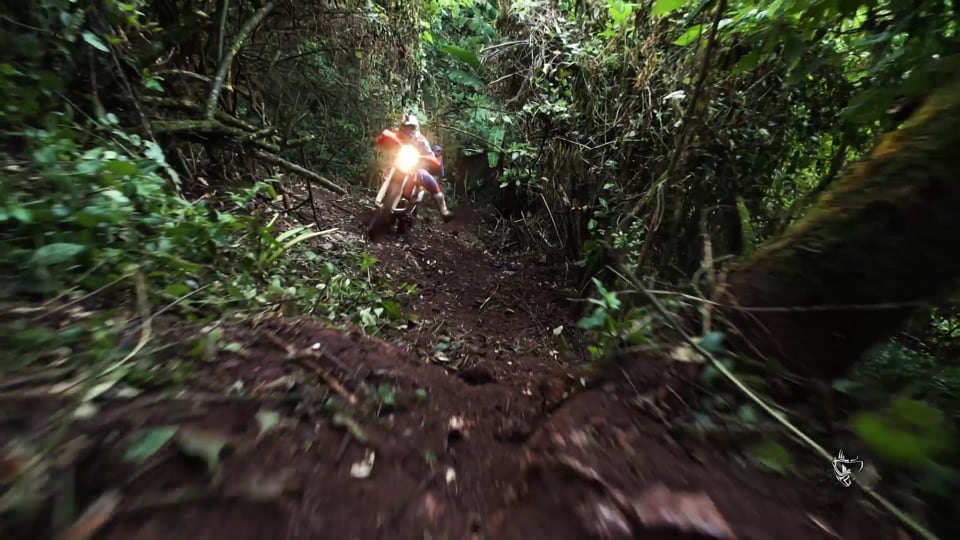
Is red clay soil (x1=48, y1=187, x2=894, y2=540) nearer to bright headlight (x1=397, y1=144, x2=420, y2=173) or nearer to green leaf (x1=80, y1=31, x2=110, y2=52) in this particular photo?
green leaf (x1=80, y1=31, x2=110, y2=52)

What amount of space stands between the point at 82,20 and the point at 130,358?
2.42 metres

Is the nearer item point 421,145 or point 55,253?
point 55,253

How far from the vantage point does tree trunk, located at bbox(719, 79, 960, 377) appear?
Result: 4.10ft

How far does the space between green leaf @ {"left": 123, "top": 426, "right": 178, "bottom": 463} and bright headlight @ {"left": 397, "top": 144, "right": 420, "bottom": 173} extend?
5.56 meters

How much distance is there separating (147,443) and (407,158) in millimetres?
5704

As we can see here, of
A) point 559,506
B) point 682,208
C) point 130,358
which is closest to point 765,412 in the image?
point 559,506

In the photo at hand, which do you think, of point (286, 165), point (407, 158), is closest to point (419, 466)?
point (286, 165)

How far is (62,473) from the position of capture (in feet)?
3.03

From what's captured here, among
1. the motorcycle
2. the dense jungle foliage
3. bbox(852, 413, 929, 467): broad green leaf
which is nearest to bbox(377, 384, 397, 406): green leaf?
the dense jungle foliage

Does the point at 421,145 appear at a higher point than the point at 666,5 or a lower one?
lower

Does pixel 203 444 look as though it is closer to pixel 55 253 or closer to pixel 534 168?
pixel 55 253

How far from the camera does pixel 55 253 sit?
5.45 feet

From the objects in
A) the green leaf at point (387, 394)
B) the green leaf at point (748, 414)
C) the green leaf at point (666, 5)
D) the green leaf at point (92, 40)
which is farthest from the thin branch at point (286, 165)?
the green leaf at point (748, 414)

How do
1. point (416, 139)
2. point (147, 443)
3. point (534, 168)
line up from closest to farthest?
point (147, 443) < point (416, 139) < point (534, 168)
